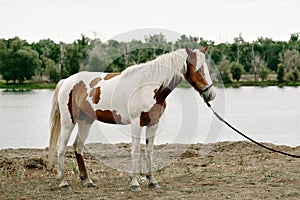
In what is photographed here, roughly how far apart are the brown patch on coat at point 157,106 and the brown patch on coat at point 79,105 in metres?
0.79

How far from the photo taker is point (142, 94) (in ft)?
19.2

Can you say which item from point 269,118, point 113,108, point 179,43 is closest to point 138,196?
point 113,108

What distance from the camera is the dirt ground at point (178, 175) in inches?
227

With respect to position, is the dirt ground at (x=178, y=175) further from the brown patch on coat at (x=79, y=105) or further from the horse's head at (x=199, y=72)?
the horse's head at (x=199, y=72)

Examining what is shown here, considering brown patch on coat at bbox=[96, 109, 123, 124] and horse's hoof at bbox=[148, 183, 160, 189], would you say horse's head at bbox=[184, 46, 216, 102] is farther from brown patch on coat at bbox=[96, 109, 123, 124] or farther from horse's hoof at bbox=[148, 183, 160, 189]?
horse's hoof at bbox=[148, 183, 160, 189]

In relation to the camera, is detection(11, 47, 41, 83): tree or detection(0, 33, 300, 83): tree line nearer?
detection(0, 33, 300, 83): tree line

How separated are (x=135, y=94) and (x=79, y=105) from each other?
2.90 ft

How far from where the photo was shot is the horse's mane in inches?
230

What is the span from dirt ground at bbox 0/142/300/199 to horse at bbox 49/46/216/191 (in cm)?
36

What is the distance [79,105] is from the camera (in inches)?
250

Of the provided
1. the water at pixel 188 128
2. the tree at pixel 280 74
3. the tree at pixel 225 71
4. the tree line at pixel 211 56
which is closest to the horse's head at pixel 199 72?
the water at pixel 188 128

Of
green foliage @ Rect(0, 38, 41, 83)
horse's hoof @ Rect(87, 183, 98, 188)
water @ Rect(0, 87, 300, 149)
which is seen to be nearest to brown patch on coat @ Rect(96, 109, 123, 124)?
horse's hoof @ Rect(87, 183, 98, 188)

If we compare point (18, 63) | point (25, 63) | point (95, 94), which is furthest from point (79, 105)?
point (18, 63)

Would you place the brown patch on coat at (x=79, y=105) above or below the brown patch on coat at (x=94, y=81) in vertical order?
below
